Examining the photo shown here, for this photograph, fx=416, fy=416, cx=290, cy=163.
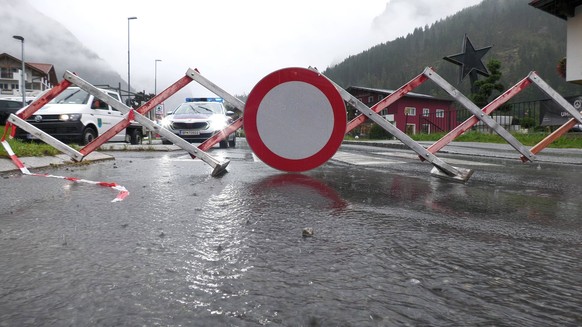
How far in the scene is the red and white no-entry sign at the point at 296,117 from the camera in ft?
15.3

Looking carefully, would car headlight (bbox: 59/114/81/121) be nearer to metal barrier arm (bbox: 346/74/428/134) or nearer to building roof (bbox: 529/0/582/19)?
metal barrier arm (bbox: 346/74/428/134)

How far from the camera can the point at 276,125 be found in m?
4.76

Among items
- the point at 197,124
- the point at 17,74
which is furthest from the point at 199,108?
the point at 17,74

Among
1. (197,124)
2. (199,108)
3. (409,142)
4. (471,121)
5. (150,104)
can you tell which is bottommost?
(409,142)

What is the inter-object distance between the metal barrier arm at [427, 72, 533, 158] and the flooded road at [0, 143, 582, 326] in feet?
6.44

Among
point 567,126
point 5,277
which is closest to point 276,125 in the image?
point 5,277

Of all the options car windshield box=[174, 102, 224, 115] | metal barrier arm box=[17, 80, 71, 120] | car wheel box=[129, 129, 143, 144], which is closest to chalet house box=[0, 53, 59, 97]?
car wheel box=[129, 129, 143, 144]

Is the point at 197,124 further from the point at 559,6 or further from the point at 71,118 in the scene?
the point at 559,6

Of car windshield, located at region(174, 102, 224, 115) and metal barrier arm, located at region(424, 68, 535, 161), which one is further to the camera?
car windshield, located at region(174, 102, 224, 115)

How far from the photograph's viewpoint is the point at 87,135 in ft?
42.9

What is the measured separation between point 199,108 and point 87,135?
4531 millimetres

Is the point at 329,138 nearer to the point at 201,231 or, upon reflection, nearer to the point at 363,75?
the point at 201,231

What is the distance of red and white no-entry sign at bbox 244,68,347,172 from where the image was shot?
4.67 m

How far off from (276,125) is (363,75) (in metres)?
157
